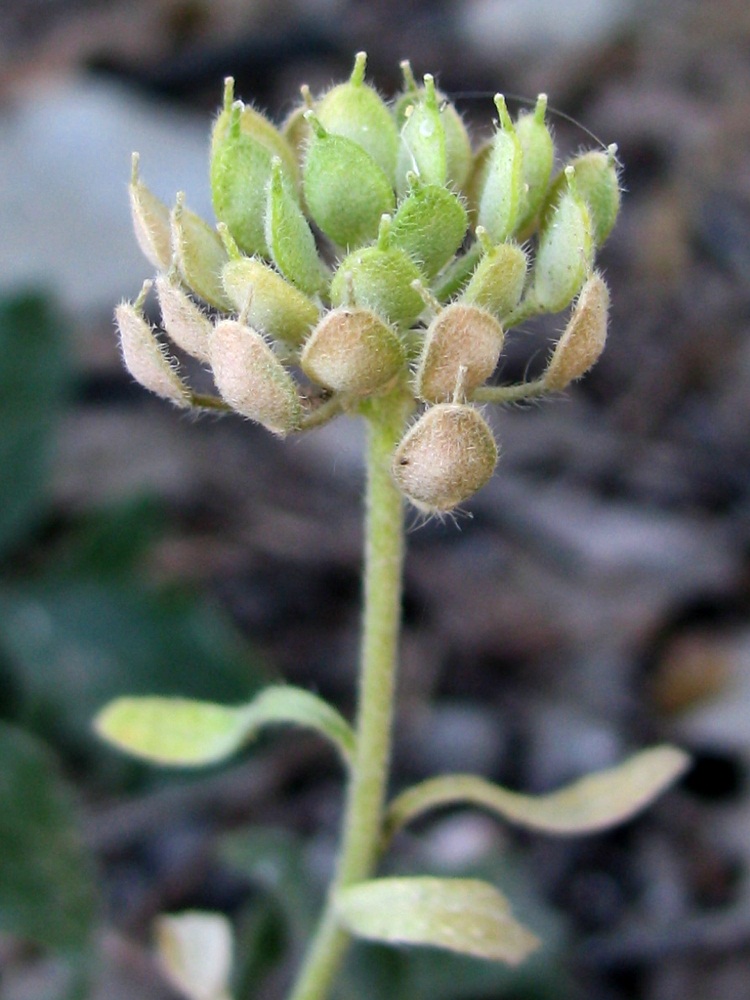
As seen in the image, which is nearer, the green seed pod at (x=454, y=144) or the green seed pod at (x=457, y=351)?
the green seed pod at (x=457, y=351)

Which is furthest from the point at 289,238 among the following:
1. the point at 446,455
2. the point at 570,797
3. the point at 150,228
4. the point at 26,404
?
the point at 26,404

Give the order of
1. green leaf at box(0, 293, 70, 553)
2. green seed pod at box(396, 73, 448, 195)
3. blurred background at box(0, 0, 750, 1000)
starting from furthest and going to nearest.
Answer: green leaf at box(0, 293, 70, 553), blurred background at box(0, 0, 750, 1000), green seed pod at box(396, 73, 448, 195)

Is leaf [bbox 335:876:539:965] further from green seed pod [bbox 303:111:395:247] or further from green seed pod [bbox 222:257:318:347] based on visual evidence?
green seed pod [bbox 303:111:395:247]

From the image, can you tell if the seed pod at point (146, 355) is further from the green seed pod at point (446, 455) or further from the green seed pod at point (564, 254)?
the green seed pod at point (564, 254)

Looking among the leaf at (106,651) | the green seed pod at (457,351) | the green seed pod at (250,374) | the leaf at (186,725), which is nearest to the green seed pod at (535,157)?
the green seed pod at (457,351)

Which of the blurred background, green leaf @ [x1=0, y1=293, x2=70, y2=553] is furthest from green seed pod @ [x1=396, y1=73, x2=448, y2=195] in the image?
green leaf @ [x1=0, y1=293, x2=70, y2=553]

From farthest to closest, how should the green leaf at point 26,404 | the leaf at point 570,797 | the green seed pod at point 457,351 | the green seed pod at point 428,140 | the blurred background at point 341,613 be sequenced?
the green leaf at point 26,404 → the blurred background at point 341,613 → the leaf at point 570,797 → the green seed pod at point 428,140 → the green seed pod at point 457,351
